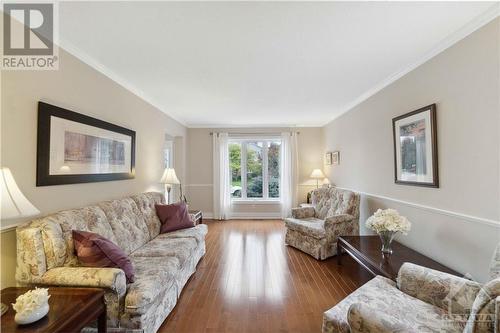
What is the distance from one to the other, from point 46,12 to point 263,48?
172 cm

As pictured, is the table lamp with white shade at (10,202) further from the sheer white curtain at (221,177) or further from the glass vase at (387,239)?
the sheer white curtain at (221,177)

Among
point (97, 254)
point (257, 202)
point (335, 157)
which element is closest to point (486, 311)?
point (97, 254)

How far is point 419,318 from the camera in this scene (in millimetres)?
1466

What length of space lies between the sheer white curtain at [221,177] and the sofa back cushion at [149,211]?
2.74 metres

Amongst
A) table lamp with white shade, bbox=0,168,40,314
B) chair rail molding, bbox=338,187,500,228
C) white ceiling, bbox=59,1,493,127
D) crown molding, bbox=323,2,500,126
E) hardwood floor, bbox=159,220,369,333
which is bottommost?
hardwood floor, bbox=159,220,369,333

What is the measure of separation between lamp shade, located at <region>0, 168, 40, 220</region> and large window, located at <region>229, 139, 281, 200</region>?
4.99m

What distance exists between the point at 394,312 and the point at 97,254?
7.09 feet

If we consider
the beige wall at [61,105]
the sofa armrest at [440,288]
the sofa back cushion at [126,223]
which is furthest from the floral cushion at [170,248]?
the sofa armrest at [440,288]

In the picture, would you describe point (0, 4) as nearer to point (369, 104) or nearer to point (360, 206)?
point (369, 104)

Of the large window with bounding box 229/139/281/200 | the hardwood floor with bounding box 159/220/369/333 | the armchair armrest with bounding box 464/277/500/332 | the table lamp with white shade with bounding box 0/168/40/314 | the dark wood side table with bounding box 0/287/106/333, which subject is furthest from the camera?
the large window with bounding box 229/139/281/200

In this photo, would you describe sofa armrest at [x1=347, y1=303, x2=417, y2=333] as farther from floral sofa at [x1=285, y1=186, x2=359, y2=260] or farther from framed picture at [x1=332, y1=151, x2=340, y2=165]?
framed picture at [x1=332, y1=151, x2=340, y2=165]

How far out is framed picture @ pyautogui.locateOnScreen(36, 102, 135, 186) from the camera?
6.32 ft

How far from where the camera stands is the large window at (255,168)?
20.6 feet

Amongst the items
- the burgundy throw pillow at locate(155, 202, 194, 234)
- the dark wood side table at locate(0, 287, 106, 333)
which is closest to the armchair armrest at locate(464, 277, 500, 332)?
the dark wood side table at locate(0, 287, 106, 333)
